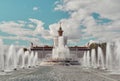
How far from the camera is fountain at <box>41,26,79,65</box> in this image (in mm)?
83438

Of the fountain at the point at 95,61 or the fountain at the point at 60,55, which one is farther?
the fountain at the point at 60,55

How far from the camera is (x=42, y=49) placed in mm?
154000

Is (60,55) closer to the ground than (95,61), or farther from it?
farther from it

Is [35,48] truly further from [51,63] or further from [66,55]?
[51,63]

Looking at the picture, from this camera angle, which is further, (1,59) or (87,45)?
(87,45)

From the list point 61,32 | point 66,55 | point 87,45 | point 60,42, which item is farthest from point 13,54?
Result: point 87,45

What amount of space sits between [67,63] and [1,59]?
2968cm

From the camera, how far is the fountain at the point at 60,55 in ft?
274

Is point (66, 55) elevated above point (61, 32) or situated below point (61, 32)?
below

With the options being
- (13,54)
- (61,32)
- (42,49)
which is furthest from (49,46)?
(13,54)

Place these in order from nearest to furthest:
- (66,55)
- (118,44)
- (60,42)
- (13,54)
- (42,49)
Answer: (118,44), (13,54), (66,55), (60,42), (42,49)

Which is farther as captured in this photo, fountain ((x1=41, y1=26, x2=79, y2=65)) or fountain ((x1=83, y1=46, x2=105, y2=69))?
fountain ((x1=41, y1=26, x2=79, y2=65))

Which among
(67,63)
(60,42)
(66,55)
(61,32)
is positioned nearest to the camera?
(67,63)

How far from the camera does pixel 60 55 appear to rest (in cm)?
9944
